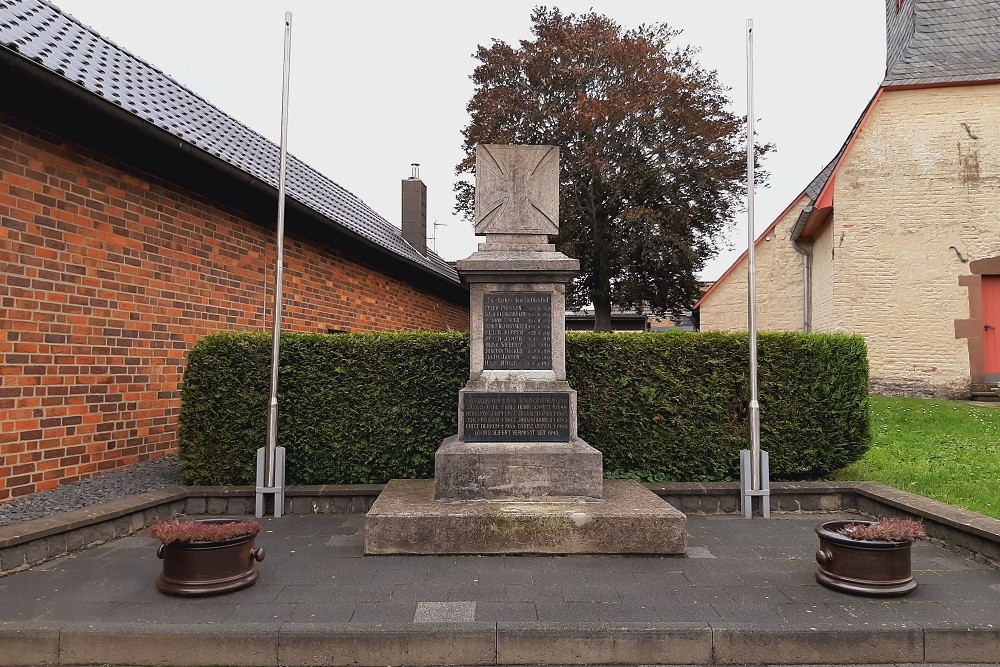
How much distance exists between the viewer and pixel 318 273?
9.91m

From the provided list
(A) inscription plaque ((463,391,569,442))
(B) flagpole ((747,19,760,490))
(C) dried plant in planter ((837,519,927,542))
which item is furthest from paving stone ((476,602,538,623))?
(B) flagpole ((747,19,760,490))

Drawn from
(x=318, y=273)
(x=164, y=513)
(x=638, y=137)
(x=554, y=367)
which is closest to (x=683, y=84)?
(x=638, y=137)

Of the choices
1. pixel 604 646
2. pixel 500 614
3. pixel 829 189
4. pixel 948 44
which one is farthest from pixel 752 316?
pixel 948 44

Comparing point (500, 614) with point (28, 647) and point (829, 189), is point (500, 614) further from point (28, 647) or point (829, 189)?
point (829, 189)

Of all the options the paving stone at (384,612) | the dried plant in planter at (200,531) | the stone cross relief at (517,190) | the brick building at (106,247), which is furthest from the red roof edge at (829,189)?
the dried plant in planter at (200,531)

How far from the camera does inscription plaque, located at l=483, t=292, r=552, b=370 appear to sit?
17.5 feet

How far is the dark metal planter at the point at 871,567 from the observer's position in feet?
11.8

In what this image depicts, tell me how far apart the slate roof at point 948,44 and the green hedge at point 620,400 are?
32.6 feet

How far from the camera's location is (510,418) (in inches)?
202

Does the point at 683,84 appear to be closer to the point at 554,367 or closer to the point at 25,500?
the point at 554,367

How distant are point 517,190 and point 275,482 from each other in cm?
346

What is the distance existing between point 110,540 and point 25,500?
0.78 metres

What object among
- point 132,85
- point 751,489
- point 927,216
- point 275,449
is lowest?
point 751,489

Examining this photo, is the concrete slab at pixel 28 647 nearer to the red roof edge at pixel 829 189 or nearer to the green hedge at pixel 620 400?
the green hedge at pixel 620 400
